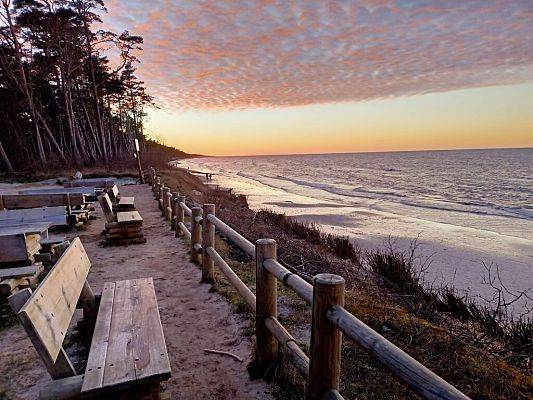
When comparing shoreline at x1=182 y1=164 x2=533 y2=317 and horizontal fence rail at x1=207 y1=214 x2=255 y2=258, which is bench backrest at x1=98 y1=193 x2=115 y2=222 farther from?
shoreline at x1=182 y1=164 x2=533 y2=317

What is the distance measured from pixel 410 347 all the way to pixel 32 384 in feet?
11.5

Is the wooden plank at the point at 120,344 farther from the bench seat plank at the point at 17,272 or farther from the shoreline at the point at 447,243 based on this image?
the shoreline at the point at 447,243

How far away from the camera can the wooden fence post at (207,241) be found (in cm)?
→ 511

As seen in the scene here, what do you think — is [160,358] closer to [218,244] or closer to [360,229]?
[218,244]

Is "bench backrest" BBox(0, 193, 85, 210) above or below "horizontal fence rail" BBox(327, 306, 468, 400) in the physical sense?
below

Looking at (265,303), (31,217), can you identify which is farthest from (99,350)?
(31,217)

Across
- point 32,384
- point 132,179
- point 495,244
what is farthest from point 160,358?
point 132,179

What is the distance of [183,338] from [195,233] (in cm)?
254

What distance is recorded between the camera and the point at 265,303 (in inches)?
118

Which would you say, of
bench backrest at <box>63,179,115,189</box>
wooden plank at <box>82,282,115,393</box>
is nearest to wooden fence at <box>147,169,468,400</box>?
wooden plank at <box>82,282,115,393</box>

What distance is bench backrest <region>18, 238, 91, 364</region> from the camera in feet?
5.82

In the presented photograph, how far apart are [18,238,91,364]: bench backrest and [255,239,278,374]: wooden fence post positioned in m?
1.46

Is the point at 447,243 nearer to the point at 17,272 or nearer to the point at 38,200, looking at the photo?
the point at 17,272

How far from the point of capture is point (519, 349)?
12.5 ft
